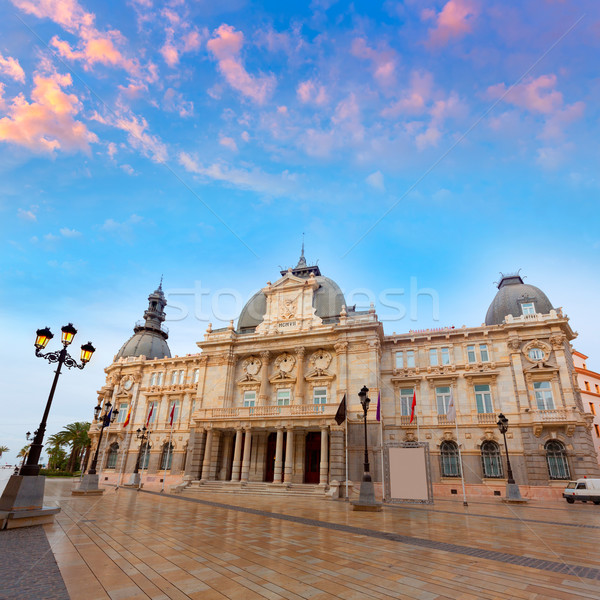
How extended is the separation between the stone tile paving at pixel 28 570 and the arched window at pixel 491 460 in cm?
3047

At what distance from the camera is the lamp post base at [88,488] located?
886 inches

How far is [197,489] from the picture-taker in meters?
31.4

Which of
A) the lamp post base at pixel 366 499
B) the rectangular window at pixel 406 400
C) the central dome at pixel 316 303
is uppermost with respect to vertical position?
the central dome at pixel 316 303

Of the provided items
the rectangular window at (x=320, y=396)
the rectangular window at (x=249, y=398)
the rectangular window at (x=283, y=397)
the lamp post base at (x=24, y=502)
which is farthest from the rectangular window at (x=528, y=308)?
the lamp post base at (x=24, y=502)

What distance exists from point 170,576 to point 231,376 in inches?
1270

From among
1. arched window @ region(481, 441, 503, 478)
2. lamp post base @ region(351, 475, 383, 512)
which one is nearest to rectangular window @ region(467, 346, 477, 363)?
arched window @ region(481, 441, 503, 478)

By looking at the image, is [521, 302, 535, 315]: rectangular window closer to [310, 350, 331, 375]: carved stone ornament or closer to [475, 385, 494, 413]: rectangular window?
[475, 385, 494, 413]: rectangular window

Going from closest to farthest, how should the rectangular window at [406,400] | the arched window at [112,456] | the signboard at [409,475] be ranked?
1. the signboard at [409,475]
2. the rectangular window at [406,400]
3. the arched window at [112,456]

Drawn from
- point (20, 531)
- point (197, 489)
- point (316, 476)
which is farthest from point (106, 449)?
point (20, 531)

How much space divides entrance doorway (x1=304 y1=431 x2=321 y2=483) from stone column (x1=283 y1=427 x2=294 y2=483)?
202 centimetres

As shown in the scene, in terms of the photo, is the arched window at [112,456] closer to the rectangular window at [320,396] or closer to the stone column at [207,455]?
the stone column at [207,455]

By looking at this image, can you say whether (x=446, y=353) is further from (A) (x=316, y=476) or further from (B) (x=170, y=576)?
(B) (x=170, y=576)

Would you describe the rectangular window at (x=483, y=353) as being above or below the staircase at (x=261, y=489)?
above

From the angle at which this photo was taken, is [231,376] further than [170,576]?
Yes
